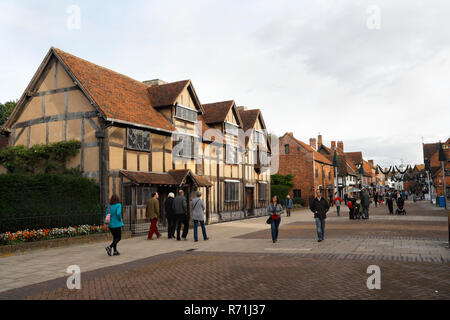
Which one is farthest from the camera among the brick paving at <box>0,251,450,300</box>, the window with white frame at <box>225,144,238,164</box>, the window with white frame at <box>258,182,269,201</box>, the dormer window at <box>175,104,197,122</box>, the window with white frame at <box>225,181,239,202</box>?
the window with white frame at <box>258,182,269,201</box>

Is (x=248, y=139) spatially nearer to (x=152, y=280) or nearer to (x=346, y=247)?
(x=346, y=247)

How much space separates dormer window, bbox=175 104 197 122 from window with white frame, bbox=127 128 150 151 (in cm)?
320

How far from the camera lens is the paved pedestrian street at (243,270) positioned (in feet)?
19.7

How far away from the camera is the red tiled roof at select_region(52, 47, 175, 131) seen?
54.3ft

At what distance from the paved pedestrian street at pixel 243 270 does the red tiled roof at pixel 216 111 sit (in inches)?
537

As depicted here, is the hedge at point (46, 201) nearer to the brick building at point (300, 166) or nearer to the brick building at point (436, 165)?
the brick building at point (300, 166)

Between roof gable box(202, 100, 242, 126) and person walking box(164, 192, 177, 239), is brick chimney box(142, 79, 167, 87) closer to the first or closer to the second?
roof gable box(202, 100, 242, 126)

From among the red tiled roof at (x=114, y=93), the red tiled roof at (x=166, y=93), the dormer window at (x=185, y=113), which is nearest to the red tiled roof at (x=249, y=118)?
the dormer window at (x=185, y=113)

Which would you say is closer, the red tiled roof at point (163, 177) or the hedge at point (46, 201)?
the hedge at point (46, 201)

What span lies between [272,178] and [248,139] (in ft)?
45.4

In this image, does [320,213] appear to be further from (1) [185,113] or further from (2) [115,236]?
(1) [185,113]

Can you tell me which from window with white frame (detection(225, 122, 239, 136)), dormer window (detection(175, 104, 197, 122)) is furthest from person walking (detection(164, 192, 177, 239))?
window with white frame (detection(225, 122, 239, 136))

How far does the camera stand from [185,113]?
838 inches

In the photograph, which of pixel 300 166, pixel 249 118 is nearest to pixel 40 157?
pixel 249 118
